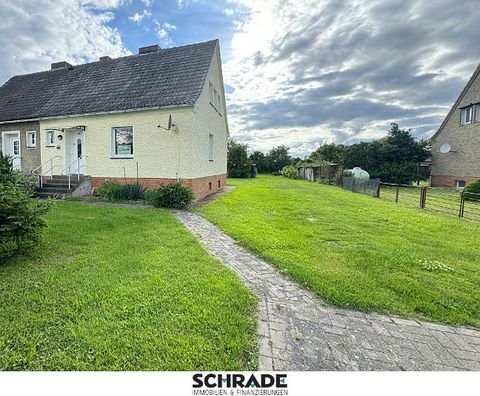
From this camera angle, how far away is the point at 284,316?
3127mm

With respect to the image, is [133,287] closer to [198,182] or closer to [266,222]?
[266,222]

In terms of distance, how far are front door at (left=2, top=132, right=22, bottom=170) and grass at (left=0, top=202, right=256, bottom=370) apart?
13.0 m

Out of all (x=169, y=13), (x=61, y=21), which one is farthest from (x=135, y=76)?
(x=169, y=13)

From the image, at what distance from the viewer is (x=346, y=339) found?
2.72 metres

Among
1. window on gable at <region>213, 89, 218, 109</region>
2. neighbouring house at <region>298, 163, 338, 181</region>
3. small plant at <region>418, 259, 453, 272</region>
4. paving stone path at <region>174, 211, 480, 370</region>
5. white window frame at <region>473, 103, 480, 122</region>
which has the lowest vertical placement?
paving stone path at <region>174, 211, 480, 370</region>

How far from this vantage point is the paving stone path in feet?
7.89

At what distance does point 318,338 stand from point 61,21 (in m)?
14.5

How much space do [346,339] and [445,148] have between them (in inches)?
1219

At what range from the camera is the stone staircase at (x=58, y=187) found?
12385mm

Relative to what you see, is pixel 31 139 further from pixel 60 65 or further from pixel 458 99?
pixel 458 99

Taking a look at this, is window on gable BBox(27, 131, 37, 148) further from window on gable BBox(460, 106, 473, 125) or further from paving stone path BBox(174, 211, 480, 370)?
window on gable BBox(460, 106, 473, 125)

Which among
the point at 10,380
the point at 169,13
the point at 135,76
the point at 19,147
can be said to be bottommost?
the point at 10,380

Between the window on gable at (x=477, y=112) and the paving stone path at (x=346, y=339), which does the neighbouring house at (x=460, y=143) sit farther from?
the paving stone path at (x=346, y=339)

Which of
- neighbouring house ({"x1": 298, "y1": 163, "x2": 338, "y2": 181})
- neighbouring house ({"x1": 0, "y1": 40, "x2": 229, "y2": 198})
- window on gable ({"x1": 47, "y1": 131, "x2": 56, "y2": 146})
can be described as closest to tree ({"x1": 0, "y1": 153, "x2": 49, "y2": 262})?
neighbouring house ({"x1": 0, "y1": 40, "x2": 229, "y2": 198})
